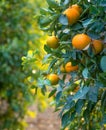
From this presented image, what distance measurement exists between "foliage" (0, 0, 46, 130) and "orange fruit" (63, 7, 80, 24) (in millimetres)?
2287

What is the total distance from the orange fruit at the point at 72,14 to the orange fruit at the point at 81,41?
0.07 meters

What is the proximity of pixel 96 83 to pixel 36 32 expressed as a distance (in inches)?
109

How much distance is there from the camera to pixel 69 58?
5.00 ft

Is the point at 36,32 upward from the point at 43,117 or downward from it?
upward

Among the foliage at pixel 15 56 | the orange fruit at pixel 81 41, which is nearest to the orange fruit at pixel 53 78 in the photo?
the orange fruit at pixel 81 41

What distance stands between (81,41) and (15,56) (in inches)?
96.6

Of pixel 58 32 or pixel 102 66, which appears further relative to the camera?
pixel 58 32

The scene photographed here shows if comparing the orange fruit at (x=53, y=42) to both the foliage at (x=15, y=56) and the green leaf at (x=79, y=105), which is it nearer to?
the green leaf at (x=79, y=105)

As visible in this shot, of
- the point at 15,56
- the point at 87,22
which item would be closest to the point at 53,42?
the point at 87,22

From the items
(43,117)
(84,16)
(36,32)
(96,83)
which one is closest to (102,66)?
(96,83)

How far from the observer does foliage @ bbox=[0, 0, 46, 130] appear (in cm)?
380

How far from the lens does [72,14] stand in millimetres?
1449

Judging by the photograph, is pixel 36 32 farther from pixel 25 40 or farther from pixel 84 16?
pixel 84 16

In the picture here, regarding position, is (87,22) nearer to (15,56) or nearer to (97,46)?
(97,46)
